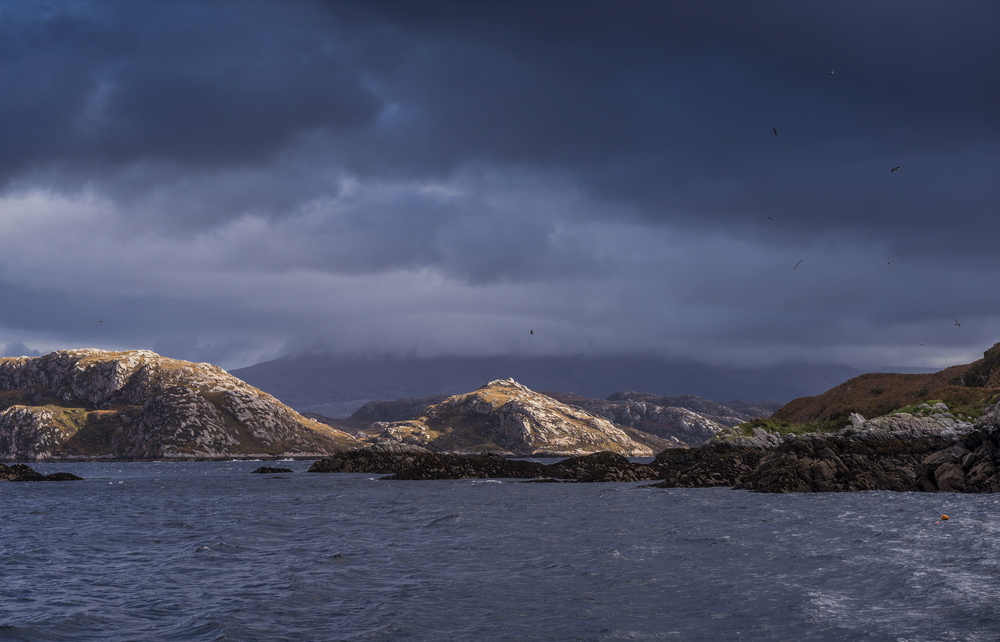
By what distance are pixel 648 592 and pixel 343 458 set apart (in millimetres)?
134278

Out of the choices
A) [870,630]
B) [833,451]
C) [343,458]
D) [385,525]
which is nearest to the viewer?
[870,630]

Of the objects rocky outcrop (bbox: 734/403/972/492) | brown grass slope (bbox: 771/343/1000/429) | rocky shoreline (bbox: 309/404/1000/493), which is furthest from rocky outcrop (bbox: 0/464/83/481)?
brown grass slope (bbox: 771/343/1000/429)

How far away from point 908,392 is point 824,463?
59728 millimetres

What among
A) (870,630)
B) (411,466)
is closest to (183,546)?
(870,630)

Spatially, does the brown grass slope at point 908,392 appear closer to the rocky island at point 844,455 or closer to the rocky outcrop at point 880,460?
the rocky island at point 844,455

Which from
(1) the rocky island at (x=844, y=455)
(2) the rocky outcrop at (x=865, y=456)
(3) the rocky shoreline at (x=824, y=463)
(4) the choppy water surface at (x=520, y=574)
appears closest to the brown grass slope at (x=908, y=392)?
(1) the rocky island at (x=844, y=455)

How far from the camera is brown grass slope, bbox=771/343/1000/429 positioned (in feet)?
315

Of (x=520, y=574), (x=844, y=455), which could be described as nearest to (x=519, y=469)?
→ (x=844, y=455)

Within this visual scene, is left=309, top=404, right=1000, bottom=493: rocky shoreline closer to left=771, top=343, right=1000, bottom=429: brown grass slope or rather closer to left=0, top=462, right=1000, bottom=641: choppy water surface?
left=0, top=462, right=1000, bottom=641: choppy water surface

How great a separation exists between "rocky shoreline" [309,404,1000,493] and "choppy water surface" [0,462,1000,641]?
7.98m

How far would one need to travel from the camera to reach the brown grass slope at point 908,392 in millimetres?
95938

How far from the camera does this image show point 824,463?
218ft

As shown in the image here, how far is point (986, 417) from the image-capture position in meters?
61.3

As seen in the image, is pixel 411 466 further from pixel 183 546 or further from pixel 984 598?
pixel 984 598
